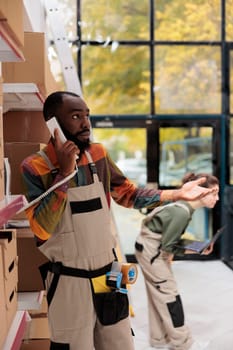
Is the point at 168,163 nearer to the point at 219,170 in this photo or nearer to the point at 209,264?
the point at 219,170

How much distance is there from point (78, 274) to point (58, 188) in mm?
341

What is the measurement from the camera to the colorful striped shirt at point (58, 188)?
1.76m

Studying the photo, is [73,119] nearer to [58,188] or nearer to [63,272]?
[58,188]

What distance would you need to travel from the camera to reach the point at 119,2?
6.07 m

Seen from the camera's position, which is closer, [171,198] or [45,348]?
[171,198]

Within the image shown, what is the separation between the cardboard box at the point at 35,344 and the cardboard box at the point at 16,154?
2.69 feet

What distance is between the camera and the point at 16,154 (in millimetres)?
2342

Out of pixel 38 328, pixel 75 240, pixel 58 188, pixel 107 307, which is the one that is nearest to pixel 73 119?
pixel 58 188

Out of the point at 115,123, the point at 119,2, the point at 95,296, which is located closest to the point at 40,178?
the point at 95,296

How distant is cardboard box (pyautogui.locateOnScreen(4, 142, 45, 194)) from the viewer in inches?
91.6

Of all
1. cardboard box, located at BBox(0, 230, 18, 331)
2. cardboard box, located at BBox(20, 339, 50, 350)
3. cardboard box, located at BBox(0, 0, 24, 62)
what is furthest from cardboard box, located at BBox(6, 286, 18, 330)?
cardboard box, located at BBox(0, 0, 24, 62)

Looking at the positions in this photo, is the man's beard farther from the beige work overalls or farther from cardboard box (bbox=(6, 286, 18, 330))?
cardboard box (bbox=(6, 286, 18, 330))

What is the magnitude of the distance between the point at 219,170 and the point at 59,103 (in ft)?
14.9

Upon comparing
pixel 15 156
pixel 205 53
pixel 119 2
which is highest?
pixel 119 2
